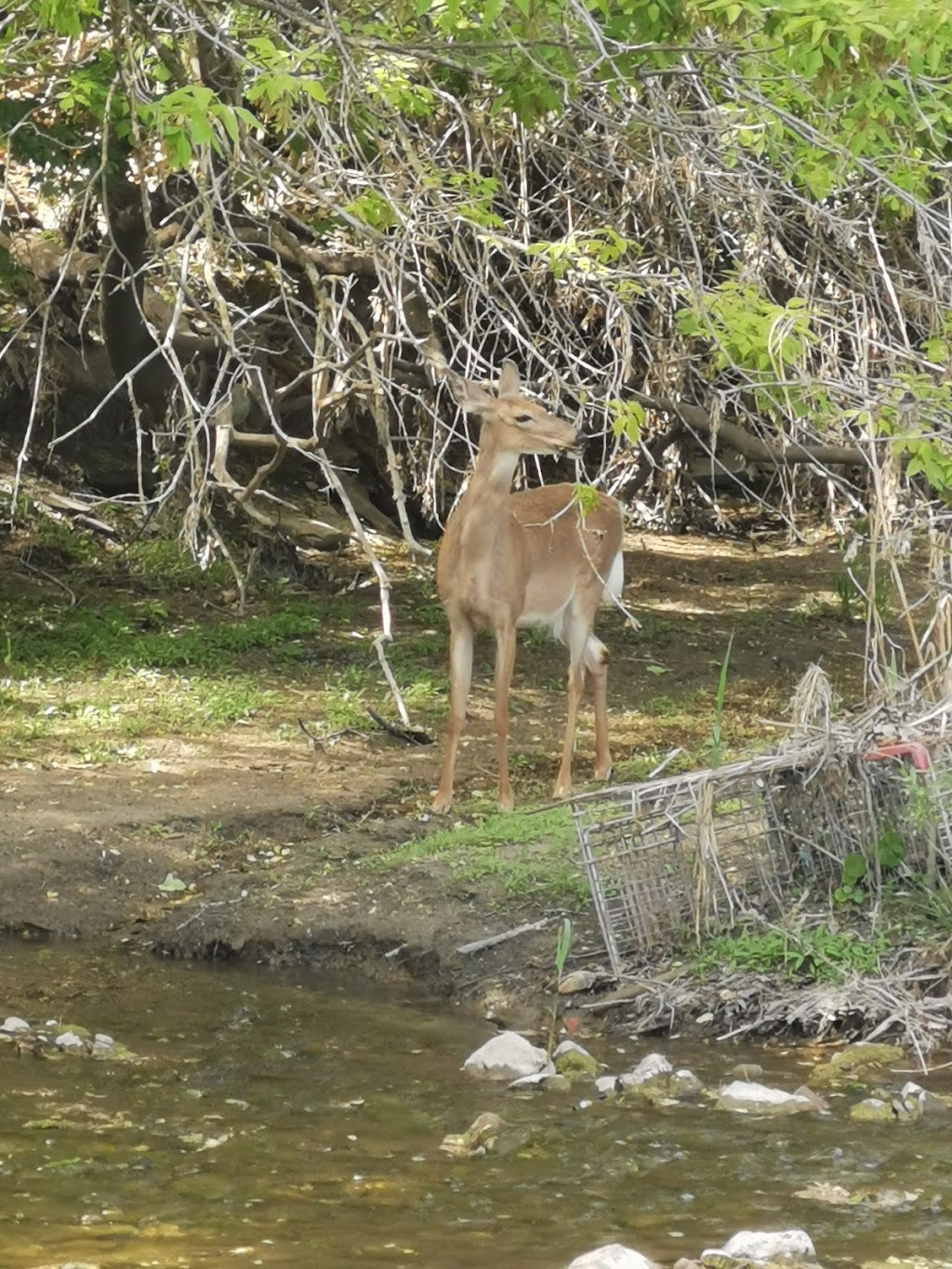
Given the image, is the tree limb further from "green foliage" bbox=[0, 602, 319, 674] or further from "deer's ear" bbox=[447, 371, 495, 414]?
"green foliage" bbox=[0, 602, 319, 674]

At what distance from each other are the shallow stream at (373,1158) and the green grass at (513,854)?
3.02 ft

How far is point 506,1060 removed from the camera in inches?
241

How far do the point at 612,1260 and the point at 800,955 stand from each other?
7.64 ft

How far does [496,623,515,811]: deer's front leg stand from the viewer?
29.2 feet

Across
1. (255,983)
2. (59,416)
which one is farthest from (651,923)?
(59,416)

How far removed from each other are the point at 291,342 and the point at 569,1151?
865 cm

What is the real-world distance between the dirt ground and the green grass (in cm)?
6

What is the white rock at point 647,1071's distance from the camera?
593 centimetres

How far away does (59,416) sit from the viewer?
14742 mm

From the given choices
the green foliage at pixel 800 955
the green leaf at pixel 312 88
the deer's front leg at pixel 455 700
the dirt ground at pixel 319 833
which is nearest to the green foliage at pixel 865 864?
the green foliage at pixel 800 955

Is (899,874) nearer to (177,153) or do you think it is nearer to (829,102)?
(829,102)

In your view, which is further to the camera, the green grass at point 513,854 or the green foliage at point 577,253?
the green grass at point 513,854

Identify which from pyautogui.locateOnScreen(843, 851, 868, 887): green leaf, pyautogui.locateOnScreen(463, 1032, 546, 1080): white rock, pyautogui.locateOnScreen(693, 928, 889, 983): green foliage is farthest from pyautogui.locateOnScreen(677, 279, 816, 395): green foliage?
pyautogui.locateOnScreen(463, 1032, 546, 1080): white rock

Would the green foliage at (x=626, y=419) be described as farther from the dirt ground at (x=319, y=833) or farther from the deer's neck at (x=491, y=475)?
the deer's neck at (x=491, y=475)
